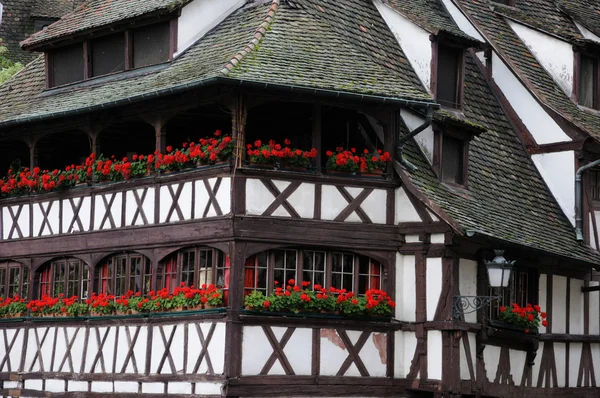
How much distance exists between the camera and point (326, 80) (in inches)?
1045

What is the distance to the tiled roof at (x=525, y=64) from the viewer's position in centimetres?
3181

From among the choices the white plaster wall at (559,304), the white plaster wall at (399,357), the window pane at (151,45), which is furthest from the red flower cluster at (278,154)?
the white plaster wall at (559,304)

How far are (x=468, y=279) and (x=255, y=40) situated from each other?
18.1 ft

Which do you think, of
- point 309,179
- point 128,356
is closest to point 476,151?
point 309,179

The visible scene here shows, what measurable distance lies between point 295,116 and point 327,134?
2.18ft

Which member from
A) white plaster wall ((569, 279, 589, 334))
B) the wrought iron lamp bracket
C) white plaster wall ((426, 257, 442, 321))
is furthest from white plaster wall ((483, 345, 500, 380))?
white plaster wall ((569, 279, 589, 334))

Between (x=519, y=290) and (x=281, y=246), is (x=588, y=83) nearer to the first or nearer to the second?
(x=519, y=290)

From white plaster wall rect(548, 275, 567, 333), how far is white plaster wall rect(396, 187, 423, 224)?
14.0 ft

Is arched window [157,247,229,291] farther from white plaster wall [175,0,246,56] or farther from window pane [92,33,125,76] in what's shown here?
window pane [92,33,125,76]

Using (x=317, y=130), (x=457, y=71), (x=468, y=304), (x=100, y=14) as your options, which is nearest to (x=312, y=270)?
(x=317, y=130)

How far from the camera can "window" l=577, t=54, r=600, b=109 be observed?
108ft

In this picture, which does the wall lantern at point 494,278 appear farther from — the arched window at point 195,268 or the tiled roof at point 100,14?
the tiled roof at point 100,14

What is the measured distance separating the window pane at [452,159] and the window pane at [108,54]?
6.23 m

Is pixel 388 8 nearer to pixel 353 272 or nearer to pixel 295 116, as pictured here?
pixel 295 116
